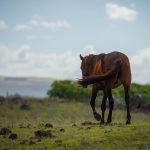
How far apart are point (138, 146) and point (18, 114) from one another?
2740cm

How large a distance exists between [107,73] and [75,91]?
116 feet

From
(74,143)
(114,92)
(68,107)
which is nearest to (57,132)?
Answer: (74,143)

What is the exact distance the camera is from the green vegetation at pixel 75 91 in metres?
53.8

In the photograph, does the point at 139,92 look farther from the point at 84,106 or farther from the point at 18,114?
the point at 18,114

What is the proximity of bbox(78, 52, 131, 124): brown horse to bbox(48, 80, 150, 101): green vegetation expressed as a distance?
1281 inches

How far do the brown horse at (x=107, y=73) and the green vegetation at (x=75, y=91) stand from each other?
32526 millimetres

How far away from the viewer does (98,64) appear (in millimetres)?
20562

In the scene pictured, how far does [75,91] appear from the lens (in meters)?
55.1

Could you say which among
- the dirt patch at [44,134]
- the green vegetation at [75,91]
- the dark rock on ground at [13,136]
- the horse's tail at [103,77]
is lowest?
the dark rock on ground at [13,136]

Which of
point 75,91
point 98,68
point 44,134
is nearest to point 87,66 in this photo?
point 98,68

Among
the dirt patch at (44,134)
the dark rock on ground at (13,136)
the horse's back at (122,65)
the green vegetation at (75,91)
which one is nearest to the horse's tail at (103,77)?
the horse's back at (122,65)

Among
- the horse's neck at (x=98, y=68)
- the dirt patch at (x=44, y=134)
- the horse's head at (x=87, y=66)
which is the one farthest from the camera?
the horse's head at (x=87, y=66)

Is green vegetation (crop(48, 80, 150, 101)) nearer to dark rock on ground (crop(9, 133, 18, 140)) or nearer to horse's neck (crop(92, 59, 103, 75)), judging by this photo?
horse's neck (crop(92, 59, 103, 75))

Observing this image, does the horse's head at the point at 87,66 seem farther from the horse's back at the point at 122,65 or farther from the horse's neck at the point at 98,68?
the horse's back at the point at 122,65
